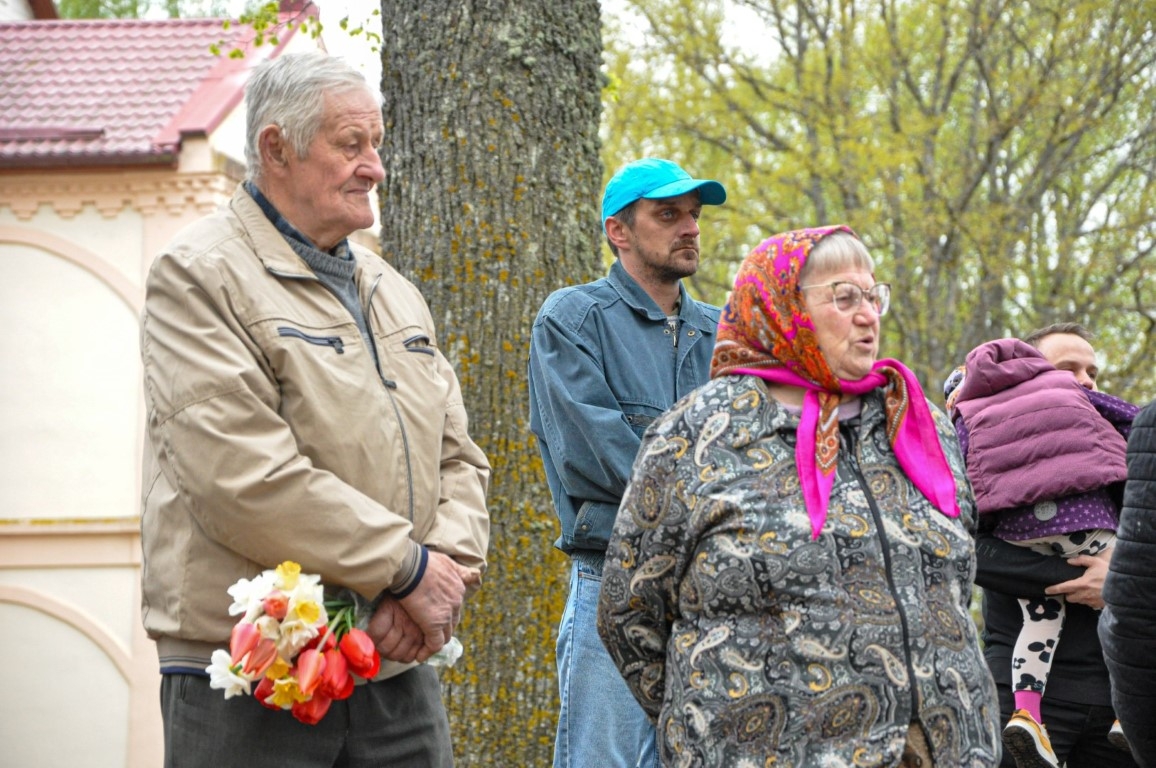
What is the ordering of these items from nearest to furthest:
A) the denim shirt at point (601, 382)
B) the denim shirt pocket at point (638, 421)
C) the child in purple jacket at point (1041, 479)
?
the denim shirt at point (601, 382)
the denim shirt pocket at point (638, 421)
the child in purple jacket at point (1041, 479)

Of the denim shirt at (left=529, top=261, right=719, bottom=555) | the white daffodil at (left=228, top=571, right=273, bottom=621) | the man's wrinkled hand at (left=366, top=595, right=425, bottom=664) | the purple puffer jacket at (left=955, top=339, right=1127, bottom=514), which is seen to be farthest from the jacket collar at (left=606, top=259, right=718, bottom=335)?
the white daffodil at (left=228, top=571, right=273, bottom=621)

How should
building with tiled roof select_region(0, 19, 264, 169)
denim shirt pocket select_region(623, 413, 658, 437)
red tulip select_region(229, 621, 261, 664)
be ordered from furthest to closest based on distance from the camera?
1. building with tiled roof select_region(0, 19, 264, 169)
2. denim shirt pocket select_region(623, 413, 658, 437)
3. red tulip select_region(229, 621, 261, 664)

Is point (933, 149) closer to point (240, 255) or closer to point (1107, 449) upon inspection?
point (1107, 449)

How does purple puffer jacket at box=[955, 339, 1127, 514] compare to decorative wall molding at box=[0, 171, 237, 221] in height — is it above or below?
above

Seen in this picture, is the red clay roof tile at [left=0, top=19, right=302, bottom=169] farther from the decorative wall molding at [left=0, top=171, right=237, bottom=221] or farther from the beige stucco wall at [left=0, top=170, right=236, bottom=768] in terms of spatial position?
the beige stucco wall at [left=0, top=170, right=236, bottom=768]

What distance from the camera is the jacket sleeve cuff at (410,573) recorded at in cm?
320

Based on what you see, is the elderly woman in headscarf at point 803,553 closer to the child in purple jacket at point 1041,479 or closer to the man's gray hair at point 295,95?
the man's gray hair at point 295,95

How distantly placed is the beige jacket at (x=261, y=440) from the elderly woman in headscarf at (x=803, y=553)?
573 millimetres

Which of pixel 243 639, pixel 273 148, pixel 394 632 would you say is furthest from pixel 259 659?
pixel 273 148

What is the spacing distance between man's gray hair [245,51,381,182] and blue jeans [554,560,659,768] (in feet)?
4.97

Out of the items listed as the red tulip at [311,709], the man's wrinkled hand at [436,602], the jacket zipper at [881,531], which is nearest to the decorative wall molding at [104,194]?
the man's wrinkled hand at [436,602]

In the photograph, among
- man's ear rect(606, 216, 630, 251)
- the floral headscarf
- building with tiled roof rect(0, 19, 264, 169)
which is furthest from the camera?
building with tiled roof rect(0, 19, 264, 169)

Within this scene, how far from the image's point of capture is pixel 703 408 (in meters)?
3.24

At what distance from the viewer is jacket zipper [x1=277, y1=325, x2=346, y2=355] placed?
3254 mm
